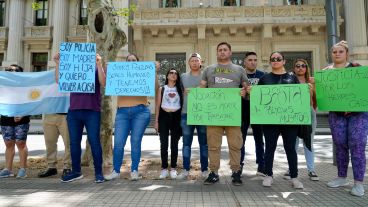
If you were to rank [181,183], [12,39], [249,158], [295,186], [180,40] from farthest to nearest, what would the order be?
[12,39], [180,40], [249,158], [181,183], [295,186]

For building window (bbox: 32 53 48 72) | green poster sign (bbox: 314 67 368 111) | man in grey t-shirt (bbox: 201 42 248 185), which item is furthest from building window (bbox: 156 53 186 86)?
green poster sign (bbox: 314 67 368 111)

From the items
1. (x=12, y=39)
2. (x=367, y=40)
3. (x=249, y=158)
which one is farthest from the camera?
(x=12, y=39)

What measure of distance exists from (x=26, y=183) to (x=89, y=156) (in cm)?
171

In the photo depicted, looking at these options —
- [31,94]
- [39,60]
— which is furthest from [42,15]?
[31,94]

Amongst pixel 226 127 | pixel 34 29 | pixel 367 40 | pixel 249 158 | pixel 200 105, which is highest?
pixel 34 29

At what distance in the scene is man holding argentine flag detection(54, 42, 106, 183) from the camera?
5008 mm

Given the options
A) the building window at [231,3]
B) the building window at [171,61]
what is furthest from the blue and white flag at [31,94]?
the building window at [231,3]

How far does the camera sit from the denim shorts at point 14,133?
5.44 meters

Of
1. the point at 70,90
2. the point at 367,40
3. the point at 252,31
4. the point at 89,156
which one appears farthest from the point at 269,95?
the point at 367,40

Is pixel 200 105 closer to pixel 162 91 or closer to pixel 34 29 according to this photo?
pixel 162 91

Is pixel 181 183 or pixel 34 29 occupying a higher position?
pixel 34 29

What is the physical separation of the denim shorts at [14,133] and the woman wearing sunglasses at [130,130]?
1763 mm

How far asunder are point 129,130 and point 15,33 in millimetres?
22560

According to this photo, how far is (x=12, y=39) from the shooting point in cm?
2339
